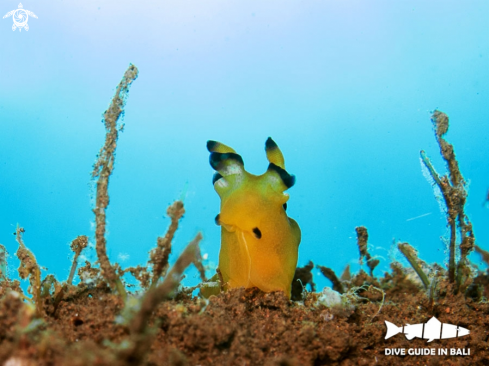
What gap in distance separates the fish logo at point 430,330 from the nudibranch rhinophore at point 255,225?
2.59ft

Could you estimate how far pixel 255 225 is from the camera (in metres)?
2.48

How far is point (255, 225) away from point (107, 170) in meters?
1.06

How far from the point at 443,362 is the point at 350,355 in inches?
27.7

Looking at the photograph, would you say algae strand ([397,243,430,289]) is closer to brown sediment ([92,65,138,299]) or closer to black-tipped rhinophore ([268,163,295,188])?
black-tipped rhinophore ([268,163,295,188])

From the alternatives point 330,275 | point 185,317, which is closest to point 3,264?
point 185,317

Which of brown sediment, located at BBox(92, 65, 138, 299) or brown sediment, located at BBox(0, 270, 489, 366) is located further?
brown sediment, located at BBox(92, 65, 138, 299)

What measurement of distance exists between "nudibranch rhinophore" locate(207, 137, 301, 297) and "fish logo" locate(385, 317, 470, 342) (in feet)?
2.59

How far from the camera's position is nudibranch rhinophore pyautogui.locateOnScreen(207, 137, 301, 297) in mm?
2479

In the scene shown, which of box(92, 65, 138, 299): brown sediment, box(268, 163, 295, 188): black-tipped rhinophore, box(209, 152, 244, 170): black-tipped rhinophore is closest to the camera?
box(92, 65, 138, 299): brown sediment

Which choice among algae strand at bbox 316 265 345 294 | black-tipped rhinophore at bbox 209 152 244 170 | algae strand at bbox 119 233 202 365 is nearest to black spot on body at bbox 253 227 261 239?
black-tipped rhinophore at bbox 209 152 244 170

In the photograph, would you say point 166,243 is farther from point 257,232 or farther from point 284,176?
point 284,176

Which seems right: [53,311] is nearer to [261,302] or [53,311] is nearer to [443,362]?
[261,302]
